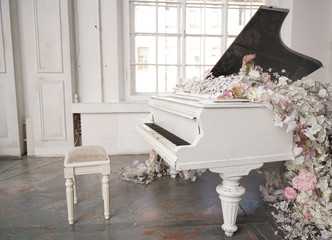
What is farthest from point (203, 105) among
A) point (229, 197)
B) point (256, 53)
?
point (256, 53)

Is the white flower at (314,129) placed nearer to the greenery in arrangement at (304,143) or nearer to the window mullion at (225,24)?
the greenery in arrangement at (304,143)

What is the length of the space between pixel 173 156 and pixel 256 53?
1344 millimetres

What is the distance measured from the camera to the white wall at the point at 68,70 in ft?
12.8

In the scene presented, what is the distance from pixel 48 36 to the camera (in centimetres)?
391

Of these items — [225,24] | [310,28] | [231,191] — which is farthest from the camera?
[225,24]

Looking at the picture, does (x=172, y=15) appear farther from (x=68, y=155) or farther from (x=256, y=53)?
(x=68, y=155)

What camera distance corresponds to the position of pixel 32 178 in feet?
10.5

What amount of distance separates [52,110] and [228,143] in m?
3.23

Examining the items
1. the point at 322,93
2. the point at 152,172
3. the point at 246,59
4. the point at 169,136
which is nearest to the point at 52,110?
the point at 152,172

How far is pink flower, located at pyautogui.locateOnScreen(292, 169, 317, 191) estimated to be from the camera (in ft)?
6.27

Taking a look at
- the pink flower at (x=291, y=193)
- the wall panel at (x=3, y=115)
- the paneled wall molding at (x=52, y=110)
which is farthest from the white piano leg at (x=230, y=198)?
the wall panel at (x=3, y=115)

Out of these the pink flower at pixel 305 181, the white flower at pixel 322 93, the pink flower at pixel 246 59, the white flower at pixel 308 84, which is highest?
the pink flower at pixel 246 59

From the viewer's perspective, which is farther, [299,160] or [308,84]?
[308,84]

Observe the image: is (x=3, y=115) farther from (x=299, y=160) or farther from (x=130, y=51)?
(x=299, y=160)
